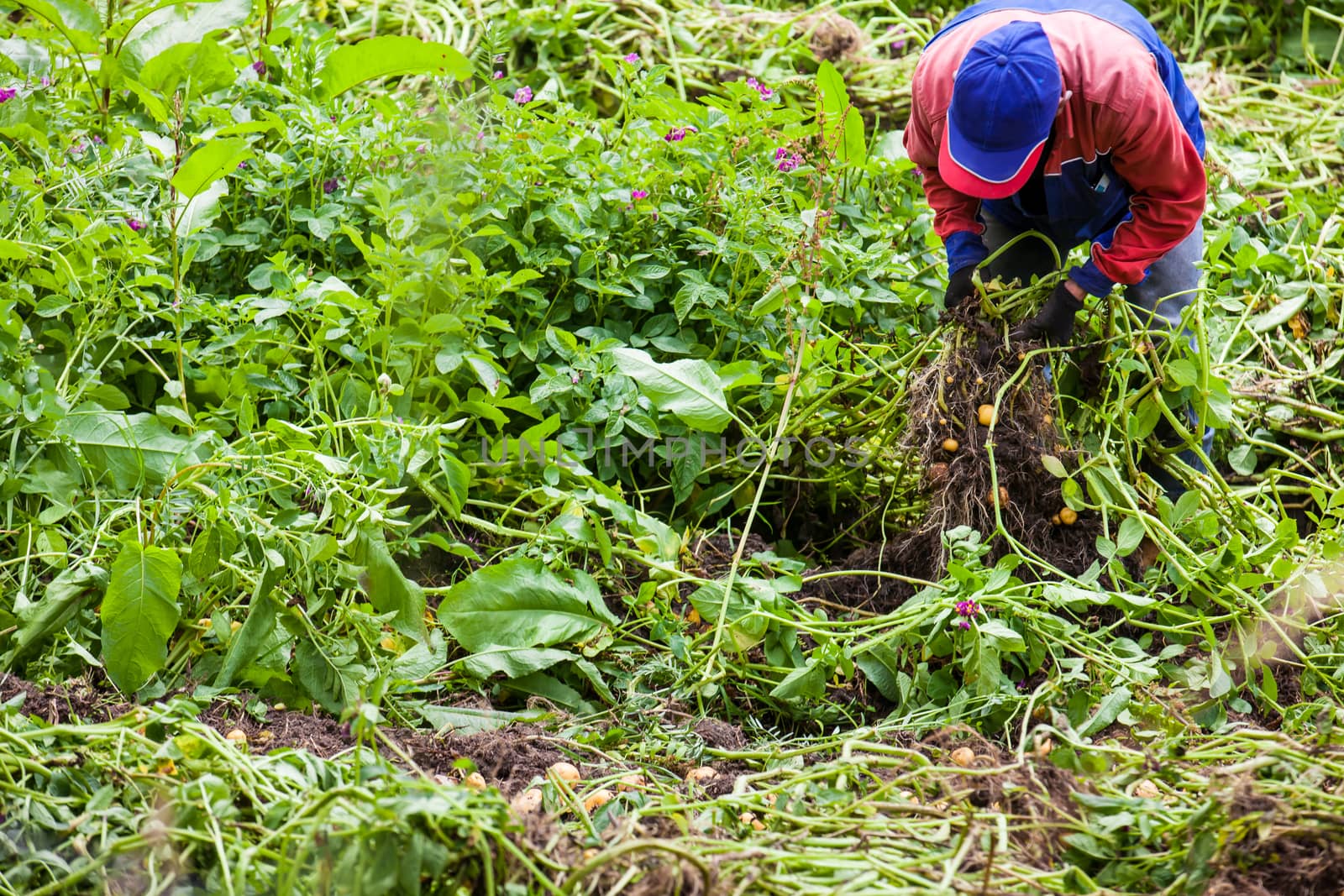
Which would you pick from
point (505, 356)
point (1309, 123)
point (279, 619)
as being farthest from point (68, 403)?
point (1309, 123)

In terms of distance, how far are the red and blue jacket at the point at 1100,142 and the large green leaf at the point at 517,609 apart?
3.30ft

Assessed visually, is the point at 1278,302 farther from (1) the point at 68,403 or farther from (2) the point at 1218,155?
(1) the point at 68,403

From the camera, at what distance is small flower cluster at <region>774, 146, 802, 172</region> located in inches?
100

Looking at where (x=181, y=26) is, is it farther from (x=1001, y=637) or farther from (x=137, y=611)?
(x=1001, y=637)

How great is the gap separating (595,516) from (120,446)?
800 mm

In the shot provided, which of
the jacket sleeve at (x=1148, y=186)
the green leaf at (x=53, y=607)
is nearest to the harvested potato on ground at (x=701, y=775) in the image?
the green leaf at (x=53, y=607)

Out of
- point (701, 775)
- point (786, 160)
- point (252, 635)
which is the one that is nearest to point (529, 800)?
point (701, 775)

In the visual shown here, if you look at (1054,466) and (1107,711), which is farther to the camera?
(1054,466)

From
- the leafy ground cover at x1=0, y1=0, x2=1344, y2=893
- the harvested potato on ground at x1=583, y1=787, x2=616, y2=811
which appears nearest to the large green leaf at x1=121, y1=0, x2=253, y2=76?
the leafy ground cover at x1=0, y1=0, x2=1344, y2=893

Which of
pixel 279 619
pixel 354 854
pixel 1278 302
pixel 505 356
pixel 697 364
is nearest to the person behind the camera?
pixel 354 854

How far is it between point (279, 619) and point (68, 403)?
0.60m

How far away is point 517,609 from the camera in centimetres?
178

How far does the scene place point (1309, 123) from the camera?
3725mm

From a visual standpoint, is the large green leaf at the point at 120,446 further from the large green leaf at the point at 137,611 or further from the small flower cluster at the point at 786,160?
the small flower cluster at the point at 786,160
